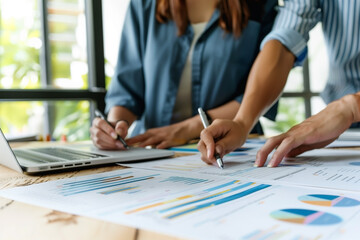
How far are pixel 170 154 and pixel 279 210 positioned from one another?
1.47 ft

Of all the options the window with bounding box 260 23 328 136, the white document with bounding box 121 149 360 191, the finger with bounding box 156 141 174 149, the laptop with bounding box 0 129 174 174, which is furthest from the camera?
the window with bounding box 260 23 328 136

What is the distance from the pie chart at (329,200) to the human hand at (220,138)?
253mm

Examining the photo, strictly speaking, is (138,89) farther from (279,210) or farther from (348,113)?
(279,210)

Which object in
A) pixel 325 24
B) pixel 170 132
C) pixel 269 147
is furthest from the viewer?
pixel 325 24

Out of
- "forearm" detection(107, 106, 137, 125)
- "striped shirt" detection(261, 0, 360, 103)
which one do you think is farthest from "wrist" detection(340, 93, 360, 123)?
"forearm" detection(107, 106, 137, 125)

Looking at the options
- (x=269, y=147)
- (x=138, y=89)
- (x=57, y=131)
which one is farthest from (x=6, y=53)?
(x=269, y=147)

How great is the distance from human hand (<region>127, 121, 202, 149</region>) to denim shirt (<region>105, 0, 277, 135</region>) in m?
0.19

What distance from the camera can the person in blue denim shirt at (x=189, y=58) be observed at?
1280 mm

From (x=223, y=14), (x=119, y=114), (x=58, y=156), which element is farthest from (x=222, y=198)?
(x=223, y=14)

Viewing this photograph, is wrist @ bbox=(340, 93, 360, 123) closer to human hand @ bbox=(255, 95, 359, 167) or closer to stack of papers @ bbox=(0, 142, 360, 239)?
human hand @ bbox=(255, 95, 359, 167)

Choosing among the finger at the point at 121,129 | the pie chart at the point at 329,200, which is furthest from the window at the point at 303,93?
the pie chart at the point at 329,200

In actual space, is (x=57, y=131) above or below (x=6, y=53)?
below

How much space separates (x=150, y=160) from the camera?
2.52 feet

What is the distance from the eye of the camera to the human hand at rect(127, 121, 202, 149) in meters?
1.01
